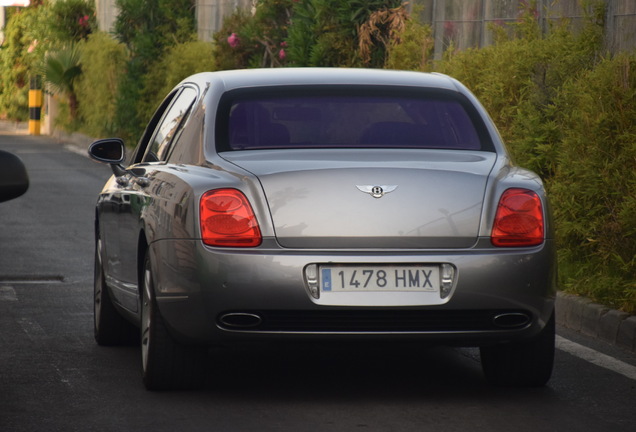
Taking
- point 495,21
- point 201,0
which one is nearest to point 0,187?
point 495,21

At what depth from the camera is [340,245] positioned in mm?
6180

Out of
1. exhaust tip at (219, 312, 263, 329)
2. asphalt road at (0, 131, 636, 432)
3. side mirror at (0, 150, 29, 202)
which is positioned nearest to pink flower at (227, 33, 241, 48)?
asphalt road at (0, 131, 636, 432)

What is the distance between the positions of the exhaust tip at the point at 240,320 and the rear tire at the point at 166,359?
406 mm

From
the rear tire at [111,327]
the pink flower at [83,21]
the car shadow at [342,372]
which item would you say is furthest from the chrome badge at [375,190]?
the pink flower at [83,21]

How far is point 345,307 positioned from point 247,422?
0.60 metres

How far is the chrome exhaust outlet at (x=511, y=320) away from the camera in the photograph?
6348mm

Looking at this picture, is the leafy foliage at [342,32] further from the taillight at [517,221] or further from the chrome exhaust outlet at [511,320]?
the chrome exhaust outlet at [511,320]

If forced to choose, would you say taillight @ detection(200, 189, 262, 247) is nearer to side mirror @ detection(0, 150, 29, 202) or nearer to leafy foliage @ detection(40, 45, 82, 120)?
side mirror @ detection(0, 150, 29, 202)

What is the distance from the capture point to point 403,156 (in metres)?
6.51

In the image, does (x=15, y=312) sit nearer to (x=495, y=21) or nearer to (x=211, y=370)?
(x=211, y=370)

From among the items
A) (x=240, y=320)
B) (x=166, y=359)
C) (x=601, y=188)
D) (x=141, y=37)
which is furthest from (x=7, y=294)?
(x=141, y=37)

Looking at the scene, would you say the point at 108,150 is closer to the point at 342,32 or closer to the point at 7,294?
the point at 7,294

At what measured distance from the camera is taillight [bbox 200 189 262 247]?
20.4ft

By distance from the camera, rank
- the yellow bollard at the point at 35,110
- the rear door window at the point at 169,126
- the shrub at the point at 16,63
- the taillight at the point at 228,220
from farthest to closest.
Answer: the shrub at the point at 16,63
the yellow bollard at the point at 35,110
the rear door window at the point at 169,126
the taillight at the point at 228,220
